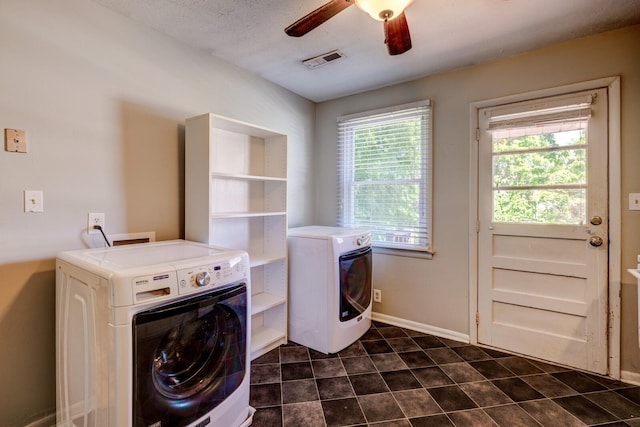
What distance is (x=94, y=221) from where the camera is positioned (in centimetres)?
168

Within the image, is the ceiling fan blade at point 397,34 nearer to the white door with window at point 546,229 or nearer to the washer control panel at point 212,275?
Answer: the white door with window at point 546,229

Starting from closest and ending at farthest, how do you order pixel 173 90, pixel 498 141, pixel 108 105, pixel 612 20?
→ pixel 108 105
pixel 612 20
pixel 173 90
pixel 498 141

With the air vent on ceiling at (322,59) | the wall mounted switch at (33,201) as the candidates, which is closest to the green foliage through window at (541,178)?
the air vent on ceiling at (322,59)

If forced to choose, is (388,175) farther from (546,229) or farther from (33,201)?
(33,201)

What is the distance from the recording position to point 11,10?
1.40 m

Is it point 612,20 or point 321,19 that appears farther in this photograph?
point 612,20

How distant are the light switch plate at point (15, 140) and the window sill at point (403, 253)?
259 cm

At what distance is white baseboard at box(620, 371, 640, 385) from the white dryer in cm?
174

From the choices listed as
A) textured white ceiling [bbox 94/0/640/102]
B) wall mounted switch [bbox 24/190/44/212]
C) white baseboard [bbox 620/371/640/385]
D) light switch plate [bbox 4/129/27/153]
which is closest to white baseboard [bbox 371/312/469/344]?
white baseboard [bbox 620/371/640/385]

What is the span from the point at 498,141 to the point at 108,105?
2.73 meters

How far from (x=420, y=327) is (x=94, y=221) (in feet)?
8.65

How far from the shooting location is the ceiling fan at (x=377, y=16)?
4.26 ft

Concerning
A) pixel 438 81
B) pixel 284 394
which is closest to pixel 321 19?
pixel 438 81

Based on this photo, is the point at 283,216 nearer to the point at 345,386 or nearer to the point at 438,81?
the point at 345,386
